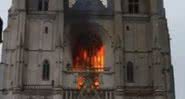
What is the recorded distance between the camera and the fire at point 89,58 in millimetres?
53656

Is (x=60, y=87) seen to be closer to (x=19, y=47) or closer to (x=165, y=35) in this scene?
(x=19, y=47)

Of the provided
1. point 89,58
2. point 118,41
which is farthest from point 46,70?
point 118,41

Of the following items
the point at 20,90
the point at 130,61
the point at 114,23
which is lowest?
the point at 20,90

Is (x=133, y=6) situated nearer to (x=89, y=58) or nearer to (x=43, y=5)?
(x=89, y=58)

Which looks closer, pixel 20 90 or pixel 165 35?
pixel 20 90

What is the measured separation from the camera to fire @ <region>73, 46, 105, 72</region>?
53656 mm

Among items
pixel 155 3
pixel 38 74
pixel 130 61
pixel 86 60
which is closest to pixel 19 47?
pixel 38 74

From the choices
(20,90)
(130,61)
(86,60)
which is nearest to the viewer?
(20,90)

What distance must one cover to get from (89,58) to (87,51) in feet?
2.84

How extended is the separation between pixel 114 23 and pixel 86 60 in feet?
19.4

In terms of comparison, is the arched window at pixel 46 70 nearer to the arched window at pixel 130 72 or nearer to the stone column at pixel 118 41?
the stone column at pixel 118 41

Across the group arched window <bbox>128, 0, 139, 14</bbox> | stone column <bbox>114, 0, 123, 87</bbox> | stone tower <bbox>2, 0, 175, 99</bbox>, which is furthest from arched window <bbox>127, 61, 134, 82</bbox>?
arched window <bbox>128, 0, 139, 14</bbox>

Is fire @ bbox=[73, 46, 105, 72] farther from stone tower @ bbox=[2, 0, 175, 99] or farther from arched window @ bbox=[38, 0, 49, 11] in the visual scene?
arched window @ bbox=[38, 0, 49, 11]

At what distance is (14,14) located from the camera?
51656 mm
